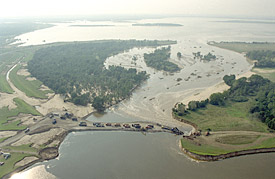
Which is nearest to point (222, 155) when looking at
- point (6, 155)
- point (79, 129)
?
point (79, 129)

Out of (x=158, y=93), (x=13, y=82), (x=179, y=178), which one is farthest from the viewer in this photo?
(x=13, y=82)

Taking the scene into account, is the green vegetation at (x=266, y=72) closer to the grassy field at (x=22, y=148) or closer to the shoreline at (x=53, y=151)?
the shoreline at (x=53, y=151)

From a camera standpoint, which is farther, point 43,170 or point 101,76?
point 101,76

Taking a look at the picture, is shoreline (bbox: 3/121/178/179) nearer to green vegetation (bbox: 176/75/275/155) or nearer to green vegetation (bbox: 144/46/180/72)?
green vegetation (bbox: 176/75/275/155)

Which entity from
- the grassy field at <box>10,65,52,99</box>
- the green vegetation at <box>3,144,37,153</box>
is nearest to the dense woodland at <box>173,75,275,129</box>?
the green vegetation at <box>3,144,37,153</box>

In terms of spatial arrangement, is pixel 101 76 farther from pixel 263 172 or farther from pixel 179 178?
pixel 263 172

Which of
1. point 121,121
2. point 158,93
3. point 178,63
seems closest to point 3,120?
point 121,121
